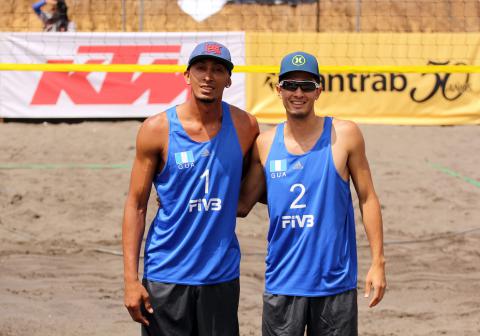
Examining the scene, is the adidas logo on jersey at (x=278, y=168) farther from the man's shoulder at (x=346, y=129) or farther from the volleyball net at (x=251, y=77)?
the volleyball net at (x=251, y=77)

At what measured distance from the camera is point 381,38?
11.9 metres

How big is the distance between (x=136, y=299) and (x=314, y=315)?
760mm

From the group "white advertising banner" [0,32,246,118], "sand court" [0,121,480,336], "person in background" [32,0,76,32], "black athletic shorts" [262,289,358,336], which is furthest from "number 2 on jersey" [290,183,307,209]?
"person in background" [32,0,76,32]

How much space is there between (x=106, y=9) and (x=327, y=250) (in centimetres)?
1099

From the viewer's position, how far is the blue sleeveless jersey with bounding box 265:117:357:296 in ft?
12.6

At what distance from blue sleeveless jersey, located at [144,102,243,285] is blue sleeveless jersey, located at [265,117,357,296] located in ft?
0.63

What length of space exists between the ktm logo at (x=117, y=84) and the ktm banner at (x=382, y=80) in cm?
110

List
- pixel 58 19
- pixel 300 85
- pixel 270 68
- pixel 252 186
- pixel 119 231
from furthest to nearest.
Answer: pixel 58 19 → pixel 119 231 → pixel 270 68 → pixel 252 186 → pixel 300 85

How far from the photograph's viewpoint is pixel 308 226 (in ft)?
12.6

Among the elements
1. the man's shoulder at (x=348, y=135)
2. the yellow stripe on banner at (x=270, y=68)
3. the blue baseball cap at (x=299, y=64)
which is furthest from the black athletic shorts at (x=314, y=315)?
the yellow stripe on banner at (x=270, y=68)

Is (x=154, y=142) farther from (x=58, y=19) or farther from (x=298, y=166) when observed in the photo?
(x=58, y=19)

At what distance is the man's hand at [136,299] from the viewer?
3.76 metres

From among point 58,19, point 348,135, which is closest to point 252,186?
point 348,135

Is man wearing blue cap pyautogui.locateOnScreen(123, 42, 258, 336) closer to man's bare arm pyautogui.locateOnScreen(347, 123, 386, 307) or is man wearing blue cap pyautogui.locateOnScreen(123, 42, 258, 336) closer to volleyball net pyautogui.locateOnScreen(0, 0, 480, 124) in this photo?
man's bare arm pyautogui.locateOnScreen(347, 123, 386, 307)
